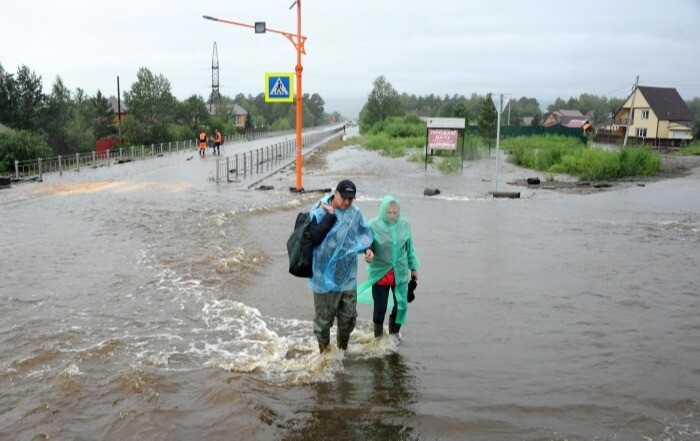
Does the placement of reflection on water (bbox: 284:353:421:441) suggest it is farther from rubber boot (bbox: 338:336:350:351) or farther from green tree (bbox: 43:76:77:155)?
green tree (bbox: 43:76:77:155)

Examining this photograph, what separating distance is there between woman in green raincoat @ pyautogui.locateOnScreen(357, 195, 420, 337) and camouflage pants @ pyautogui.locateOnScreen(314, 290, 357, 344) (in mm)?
430

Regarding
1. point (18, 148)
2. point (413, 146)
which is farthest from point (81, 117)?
point (413, 146)

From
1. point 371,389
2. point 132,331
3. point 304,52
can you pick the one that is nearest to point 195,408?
point 371,389

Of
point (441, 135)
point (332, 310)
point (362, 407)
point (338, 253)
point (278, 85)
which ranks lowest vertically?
point (362, 407)

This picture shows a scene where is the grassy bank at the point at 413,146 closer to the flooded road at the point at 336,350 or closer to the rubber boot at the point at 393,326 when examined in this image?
the flooded road at the point at 336,350

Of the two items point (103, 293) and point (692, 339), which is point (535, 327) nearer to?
point (692, 339)

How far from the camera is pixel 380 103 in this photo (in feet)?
265

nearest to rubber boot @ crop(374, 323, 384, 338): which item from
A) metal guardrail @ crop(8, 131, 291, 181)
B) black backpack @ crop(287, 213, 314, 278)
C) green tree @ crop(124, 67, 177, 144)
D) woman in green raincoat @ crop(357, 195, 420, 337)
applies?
woman in green raincoat @ crop(357, 195, 420, 337)

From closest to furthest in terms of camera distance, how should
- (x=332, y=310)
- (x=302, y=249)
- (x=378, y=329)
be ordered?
(x=302, y=249) → (x=332, y=310) → (x=378, y=329)

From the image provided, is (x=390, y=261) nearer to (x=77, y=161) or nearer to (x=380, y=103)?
(x=77, y=161)

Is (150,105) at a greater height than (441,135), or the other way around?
(150,105)

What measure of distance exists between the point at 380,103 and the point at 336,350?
76.5 metres

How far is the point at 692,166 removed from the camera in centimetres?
3338

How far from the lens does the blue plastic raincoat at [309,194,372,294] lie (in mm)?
5648
